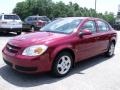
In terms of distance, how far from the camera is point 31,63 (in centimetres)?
527

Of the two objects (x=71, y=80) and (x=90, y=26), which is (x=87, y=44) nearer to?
(x=90, y=26)

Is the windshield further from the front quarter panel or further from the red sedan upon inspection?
the front quarter panel

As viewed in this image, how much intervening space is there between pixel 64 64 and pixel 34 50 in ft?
3.20

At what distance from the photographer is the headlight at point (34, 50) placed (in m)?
5.34

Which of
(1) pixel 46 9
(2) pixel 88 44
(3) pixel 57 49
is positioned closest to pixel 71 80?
(3) pixel 57 49

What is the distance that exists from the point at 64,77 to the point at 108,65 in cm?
192

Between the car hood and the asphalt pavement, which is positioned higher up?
the car hood

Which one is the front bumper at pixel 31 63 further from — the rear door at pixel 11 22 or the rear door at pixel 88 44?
the rear door at pixel 11 22

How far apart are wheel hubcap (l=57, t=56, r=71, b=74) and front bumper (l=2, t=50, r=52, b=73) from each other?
0.38 m

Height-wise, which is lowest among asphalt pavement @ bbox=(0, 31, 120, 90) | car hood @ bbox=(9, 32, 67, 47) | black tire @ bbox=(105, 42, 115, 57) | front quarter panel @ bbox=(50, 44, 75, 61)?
asphalt pavement @ bbox=(0, 31, 120, 90)

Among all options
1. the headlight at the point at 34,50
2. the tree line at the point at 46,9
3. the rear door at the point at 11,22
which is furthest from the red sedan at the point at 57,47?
the tree line at the point at 46,9

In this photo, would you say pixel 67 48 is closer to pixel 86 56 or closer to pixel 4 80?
pixel 86 56

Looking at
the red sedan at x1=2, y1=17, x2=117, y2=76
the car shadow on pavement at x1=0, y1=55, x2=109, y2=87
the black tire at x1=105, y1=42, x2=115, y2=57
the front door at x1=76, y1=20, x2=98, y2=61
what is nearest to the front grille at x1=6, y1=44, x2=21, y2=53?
the red sedan at x1=2, y1=17, x2=117, y2=76

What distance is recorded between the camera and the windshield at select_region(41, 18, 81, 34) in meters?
6.46
